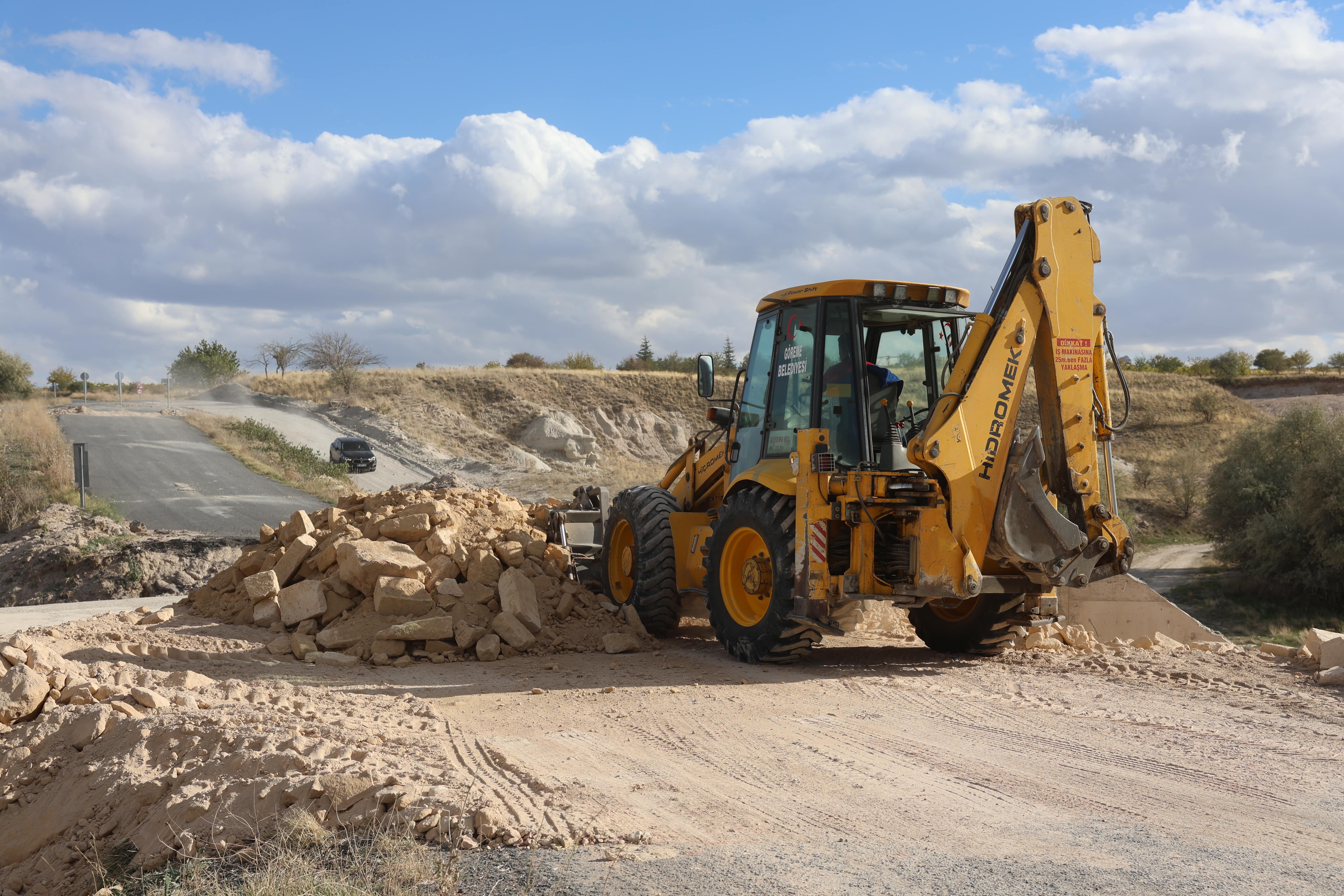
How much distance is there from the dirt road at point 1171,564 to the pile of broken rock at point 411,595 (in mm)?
22893

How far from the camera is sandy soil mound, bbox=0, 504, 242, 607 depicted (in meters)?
15.3

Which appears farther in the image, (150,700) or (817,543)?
(817,543)

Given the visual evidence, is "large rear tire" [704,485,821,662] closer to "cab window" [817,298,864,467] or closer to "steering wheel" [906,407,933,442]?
"cab window" [817,298,864,467]

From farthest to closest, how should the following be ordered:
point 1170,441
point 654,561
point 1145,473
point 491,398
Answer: point 1170,441
point 491,398
point 1145,473
point 654,561

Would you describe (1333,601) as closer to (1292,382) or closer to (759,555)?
(759,555)

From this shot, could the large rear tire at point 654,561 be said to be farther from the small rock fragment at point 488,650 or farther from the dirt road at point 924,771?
the small rock fragment at point 488,650

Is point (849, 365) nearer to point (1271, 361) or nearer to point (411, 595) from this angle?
point (411, 595)

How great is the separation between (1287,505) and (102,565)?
29564 mm

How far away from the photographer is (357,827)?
14.6 feet

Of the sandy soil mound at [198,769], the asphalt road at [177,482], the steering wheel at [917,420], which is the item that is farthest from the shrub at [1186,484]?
the sandy soil mound at [198,769]

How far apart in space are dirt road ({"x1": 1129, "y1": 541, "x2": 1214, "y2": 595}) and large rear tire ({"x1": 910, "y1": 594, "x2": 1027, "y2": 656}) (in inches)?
842

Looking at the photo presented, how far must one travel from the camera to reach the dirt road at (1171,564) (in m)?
30.2

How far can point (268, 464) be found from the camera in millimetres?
34875

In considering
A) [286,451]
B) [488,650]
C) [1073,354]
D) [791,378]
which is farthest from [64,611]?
[286,451]
